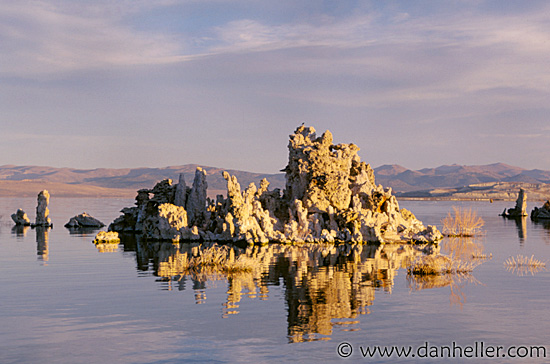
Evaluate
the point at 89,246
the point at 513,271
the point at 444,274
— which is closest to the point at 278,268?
the point at 444,274

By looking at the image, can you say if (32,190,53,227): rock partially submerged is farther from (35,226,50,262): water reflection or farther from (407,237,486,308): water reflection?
(407,237,486,308): water reflection

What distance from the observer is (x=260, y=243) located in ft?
190

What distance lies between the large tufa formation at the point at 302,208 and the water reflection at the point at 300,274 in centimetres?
339

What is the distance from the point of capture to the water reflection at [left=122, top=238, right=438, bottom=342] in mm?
24203

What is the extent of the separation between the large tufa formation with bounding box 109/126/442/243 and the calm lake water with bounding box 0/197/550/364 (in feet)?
52.7

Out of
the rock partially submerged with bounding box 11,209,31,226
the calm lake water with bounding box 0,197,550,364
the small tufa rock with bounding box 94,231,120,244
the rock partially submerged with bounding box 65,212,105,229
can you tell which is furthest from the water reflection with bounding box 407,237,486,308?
the rock partially submerged with bounding box 11,209,31,226

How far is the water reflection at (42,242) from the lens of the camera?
4744 centimetres

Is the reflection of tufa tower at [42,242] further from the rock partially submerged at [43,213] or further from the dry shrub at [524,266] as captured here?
the dry shrub at [524,266]

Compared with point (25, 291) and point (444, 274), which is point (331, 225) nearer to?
point (444, 274)

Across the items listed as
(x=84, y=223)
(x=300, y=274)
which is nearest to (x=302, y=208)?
(x=300, y=274)

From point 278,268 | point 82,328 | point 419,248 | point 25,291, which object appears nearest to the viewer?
point 82,328

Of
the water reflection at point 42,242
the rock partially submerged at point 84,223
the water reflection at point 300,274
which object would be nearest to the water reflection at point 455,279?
the water reflection at point 300,274

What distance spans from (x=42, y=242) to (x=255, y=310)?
40418 mm

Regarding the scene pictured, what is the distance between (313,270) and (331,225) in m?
24.5
